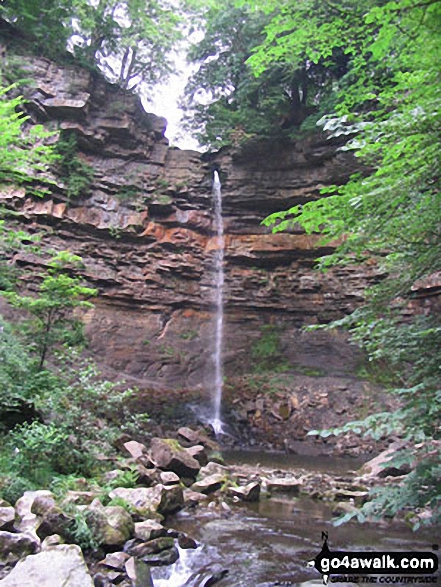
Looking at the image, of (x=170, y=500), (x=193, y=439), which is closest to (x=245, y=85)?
(x=193, y=439)

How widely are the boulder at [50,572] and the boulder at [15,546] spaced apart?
25.4 inches

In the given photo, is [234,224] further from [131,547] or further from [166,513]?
[131,547]

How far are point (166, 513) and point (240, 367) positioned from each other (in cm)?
1321

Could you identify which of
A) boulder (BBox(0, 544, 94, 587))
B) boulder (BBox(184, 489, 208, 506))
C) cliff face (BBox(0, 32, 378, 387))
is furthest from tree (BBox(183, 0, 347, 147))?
boulder (BBox(0, 544, 94, 587))

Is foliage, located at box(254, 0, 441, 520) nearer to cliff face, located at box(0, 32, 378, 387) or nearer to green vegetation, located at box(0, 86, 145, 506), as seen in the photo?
green vegetation, located at box(0, 86, 145, 506)

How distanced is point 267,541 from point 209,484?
2.52 metres

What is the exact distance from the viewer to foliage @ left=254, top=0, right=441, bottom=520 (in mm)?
2828

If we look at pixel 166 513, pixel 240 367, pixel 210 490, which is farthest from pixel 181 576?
pixel 240 367

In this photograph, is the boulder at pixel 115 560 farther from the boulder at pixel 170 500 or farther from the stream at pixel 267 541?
the boulder at pixel 170 500

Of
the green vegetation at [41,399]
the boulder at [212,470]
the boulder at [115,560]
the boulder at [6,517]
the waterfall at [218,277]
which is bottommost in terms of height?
the boulder at [115,560]

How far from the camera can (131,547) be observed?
4.90 m

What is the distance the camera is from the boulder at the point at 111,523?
4828 mm

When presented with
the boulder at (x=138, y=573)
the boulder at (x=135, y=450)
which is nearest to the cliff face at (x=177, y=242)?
the boulder at (x=135, y=450)

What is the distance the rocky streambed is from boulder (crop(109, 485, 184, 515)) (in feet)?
0.05
